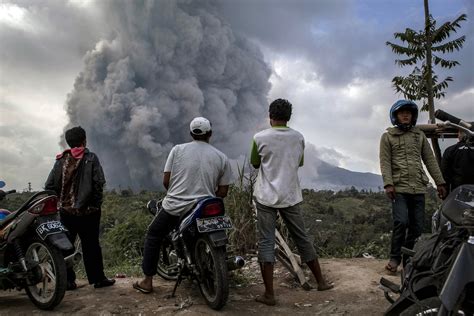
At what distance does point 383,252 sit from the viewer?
803 cm

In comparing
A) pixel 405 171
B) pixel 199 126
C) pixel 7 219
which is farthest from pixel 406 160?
pixel 7 219

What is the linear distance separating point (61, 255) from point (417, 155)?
11.9 feet

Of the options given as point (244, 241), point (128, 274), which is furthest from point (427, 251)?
point (128, 274)

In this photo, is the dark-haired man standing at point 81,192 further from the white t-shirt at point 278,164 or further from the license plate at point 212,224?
the white t-shirt at point 278,164

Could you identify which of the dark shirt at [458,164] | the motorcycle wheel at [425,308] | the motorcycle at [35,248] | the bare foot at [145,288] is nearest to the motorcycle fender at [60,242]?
the motorcycle at [35,248]

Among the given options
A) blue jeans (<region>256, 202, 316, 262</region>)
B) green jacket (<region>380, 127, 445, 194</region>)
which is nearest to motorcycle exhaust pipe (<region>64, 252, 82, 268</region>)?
blue jeans (<region>256, 202, 316, 262</region>)

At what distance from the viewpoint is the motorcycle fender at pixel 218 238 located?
13.5ft

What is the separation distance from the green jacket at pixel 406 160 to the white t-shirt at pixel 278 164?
1144 mm

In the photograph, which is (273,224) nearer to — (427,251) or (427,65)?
(427,251)

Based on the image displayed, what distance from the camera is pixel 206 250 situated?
4.39 meters

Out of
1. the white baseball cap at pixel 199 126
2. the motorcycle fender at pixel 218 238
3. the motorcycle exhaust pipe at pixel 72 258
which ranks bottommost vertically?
the motorcycle exhaust pipe at pixel 72 258

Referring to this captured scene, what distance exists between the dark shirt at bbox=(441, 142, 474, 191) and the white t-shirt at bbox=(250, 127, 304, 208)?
6.36 ft

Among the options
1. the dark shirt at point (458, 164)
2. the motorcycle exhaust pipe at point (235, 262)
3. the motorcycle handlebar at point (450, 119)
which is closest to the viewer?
the motorcycle handlebar at point (450, 119)

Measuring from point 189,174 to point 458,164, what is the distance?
2.94 meters
